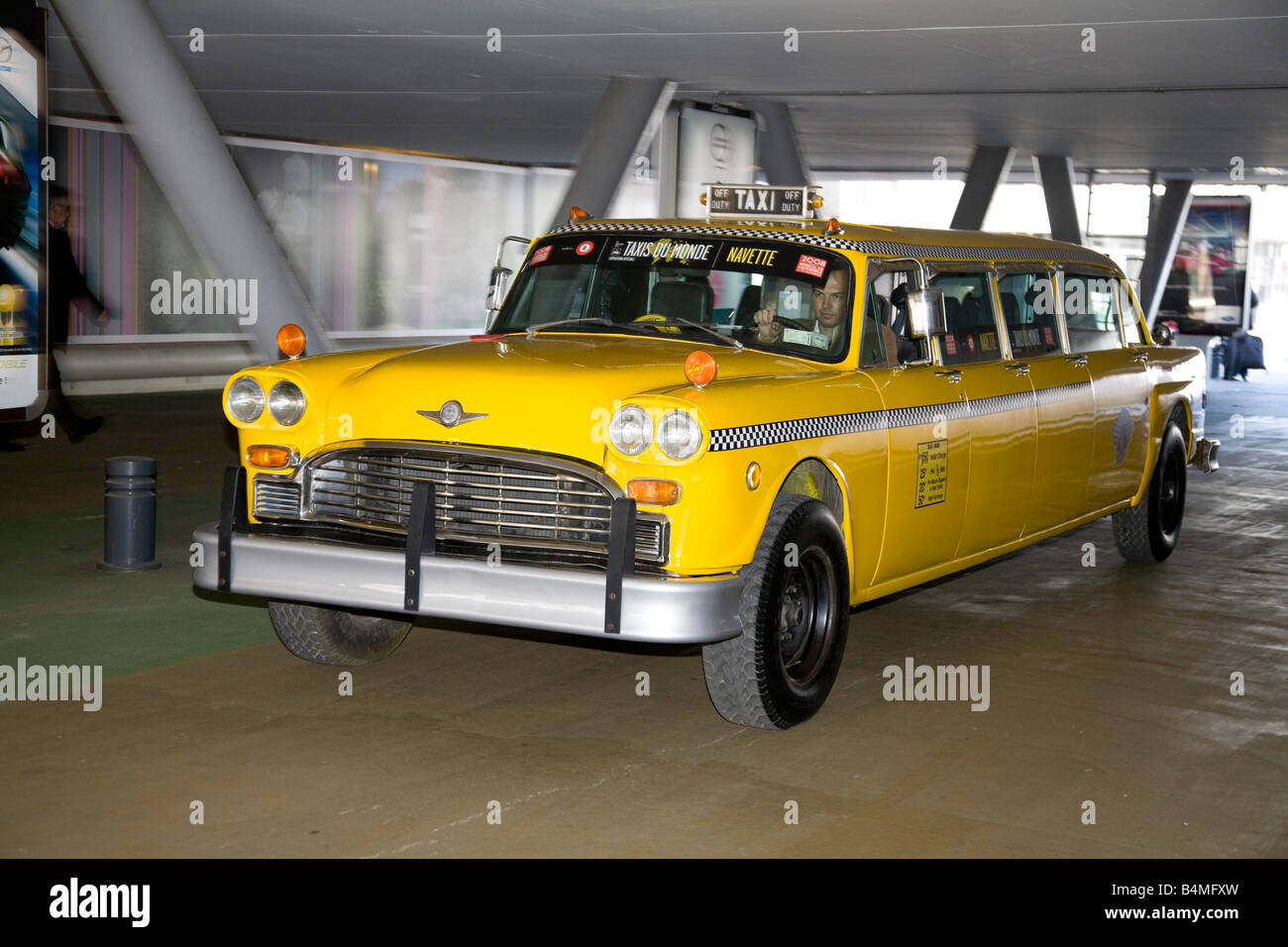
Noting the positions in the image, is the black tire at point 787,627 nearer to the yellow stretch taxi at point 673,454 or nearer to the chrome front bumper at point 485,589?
the yellow stretch taxi at point 673,454

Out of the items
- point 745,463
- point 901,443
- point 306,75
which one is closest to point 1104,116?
point 306,75

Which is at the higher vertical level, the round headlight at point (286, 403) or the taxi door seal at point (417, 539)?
the round headlight at point (286, 403)

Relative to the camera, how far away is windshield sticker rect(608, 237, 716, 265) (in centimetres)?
728

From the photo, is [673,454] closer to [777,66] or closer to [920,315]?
[920,315]

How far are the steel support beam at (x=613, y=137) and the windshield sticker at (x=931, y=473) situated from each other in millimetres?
9073

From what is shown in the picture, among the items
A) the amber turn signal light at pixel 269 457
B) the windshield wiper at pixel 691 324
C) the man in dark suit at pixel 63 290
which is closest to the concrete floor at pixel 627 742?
the amber turn signal light at pixel 269 457

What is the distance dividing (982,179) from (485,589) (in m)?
19.5

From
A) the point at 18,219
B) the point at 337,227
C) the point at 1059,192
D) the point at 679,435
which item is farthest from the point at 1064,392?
the point at 337,227

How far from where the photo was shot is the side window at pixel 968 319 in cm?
772

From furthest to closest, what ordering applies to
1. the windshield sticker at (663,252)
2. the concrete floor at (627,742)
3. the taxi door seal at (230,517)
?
the windshield sticker at (663,252) → the taxi door seal at (230,517) → the concrete floor at (627,742)

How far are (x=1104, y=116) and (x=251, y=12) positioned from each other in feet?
37.0

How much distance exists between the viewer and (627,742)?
607cm

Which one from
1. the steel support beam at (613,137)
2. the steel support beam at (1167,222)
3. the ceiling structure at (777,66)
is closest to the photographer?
the ceiling structure at (777,66)

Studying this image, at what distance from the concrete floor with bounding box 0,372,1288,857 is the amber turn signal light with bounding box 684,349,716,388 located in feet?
4.66
